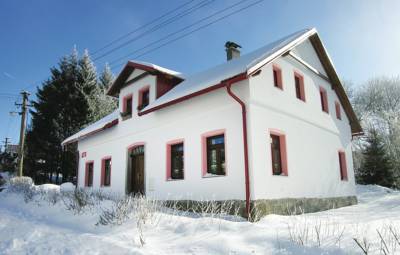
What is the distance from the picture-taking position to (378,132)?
1040 inches

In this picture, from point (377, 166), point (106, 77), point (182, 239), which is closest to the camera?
point (182, 239)

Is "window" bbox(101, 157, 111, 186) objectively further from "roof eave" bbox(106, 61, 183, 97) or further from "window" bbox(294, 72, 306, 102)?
"window" bbox(294, 72, 306, 102)

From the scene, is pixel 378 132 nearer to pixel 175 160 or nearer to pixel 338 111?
pixel 338 111

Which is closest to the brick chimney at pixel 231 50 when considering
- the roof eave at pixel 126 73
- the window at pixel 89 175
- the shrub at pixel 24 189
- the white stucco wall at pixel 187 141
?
the roof eave at pixel 126 73

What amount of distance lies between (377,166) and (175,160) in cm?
1758

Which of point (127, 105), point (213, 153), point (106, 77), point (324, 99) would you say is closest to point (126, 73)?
point (127, 105)

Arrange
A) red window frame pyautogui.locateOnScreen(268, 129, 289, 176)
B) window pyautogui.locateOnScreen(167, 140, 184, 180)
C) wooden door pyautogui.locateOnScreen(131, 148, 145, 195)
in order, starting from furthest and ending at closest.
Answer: wooden door pyautogui.locateOnScreen(131, 148, 145, 195)
window pyautogui.locateOnScreen(167, 140, 184, 180)
red window frame pyautogui.locateOnScreen(268, 129, 289, 176)

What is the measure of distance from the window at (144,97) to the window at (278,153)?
19.8 feet

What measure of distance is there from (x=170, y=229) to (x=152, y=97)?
27.2 feet

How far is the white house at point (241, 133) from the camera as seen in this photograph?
9.08 m

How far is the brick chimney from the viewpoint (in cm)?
1490

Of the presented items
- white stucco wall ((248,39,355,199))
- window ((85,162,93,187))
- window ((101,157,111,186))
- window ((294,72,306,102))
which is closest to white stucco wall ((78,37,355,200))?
white stucco wall ((248,39,355,199))

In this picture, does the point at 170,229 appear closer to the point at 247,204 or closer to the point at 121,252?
the point at 121,252

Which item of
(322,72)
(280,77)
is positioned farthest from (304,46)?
(280,77)
